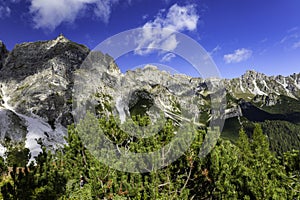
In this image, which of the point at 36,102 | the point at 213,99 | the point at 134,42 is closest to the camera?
the point at 213,99

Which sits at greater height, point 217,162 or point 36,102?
point 36,102

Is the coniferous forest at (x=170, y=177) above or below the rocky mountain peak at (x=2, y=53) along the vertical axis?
below

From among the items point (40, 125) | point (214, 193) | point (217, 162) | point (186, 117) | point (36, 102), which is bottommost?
point (214, 193)

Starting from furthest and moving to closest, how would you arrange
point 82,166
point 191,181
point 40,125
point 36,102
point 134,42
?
point 36,102, point 40,125, point 82,166, point 191,181, point 134,42

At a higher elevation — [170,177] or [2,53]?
[2,53]

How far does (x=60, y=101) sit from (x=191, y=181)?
146003mm

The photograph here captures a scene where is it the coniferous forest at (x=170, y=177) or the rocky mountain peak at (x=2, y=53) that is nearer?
the coniferous forest at (x=170, y=177)

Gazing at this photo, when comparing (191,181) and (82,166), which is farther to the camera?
(82,166)

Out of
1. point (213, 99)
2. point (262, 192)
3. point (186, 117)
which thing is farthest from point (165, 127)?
point (262, 192)

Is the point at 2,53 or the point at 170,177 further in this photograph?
the point at 2,53

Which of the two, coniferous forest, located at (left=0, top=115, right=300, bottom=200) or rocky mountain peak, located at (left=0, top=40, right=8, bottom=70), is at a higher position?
rocky mountain peak, located at (left=0, top=40, right=8, bottom=70)

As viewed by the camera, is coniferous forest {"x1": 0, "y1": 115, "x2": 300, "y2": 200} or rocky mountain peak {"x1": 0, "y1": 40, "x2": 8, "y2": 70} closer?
coniferous forest {"x1": 0, "y1": 115, "x2": 300, "y2": 200}

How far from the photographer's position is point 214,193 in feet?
43.5

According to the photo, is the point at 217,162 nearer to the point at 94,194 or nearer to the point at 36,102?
the point at 94,194
